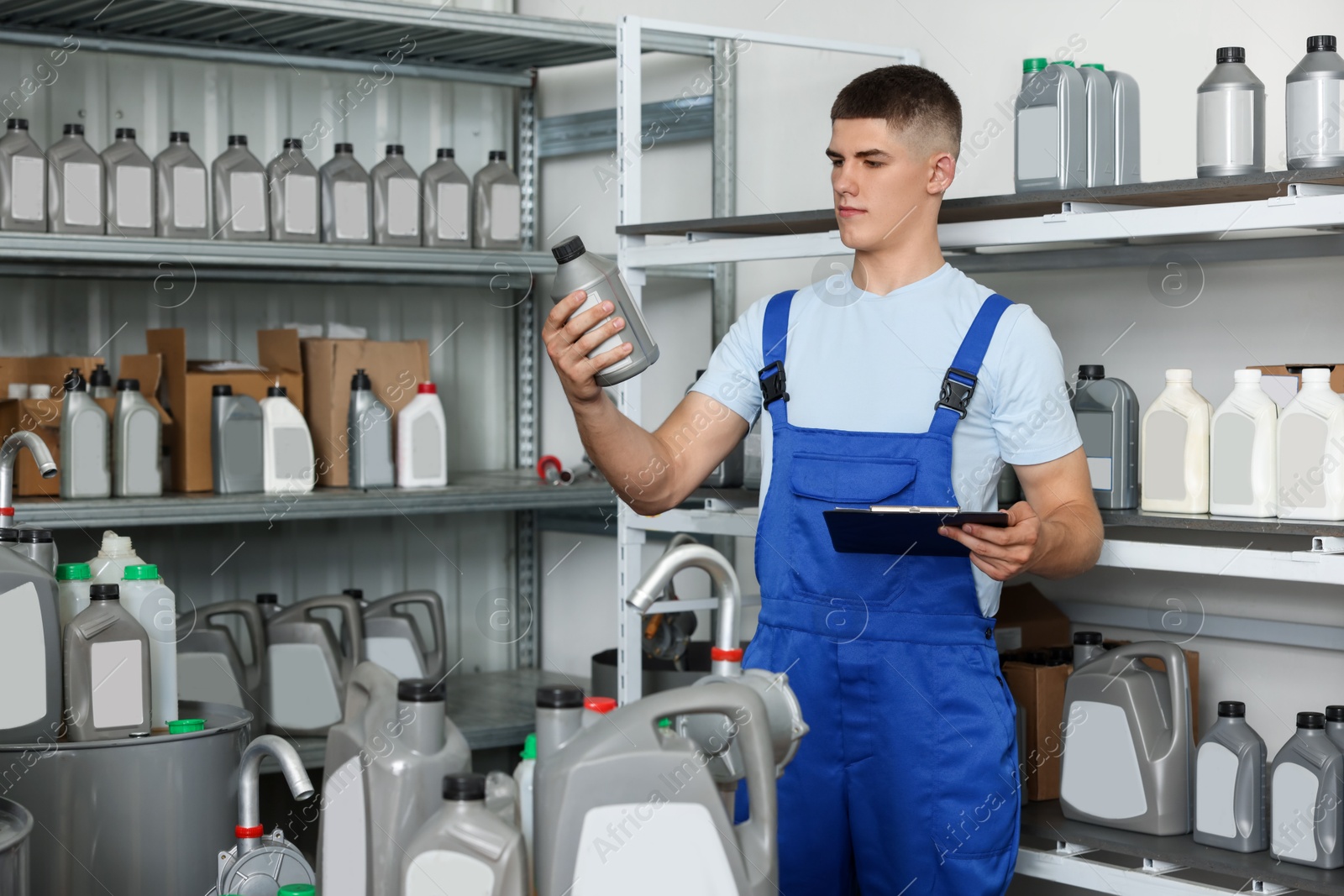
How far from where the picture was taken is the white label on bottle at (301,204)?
3322 millimetres

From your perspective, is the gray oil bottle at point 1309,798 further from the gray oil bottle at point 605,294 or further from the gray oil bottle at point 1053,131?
the gray oil bottle at point 605,294

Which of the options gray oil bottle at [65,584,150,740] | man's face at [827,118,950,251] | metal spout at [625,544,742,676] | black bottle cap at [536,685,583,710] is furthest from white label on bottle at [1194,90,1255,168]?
gray oil bottle at [65,584,150,740]

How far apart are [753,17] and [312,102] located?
124 centimetres

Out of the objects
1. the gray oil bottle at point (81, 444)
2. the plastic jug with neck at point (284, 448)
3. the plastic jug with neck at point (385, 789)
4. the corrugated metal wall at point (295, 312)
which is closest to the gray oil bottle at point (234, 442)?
the plastic jug with neck at point (284, 448)

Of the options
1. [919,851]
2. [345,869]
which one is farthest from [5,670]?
[919,851]

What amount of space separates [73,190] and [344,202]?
62 cm

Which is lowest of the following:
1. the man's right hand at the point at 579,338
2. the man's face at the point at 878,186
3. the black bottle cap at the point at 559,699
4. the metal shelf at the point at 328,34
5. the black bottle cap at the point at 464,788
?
the black bottle cap at the point at 464,788

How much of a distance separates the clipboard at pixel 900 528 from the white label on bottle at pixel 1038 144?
72cm

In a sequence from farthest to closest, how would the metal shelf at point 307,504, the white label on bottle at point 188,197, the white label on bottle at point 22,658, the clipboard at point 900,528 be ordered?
the white label on bottle at point 188,197 < the metal shelf at point 307,504 < the white label on bottle at point 22,658 < the clipboard at point 900,528

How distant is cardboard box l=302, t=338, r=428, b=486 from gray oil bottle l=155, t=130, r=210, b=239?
1.32 feet

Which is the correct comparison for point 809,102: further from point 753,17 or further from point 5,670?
point 5,670

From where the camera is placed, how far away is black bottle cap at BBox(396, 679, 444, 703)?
47.0 inches

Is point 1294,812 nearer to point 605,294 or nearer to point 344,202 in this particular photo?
point 605,294

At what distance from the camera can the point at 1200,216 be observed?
6.81 ft
